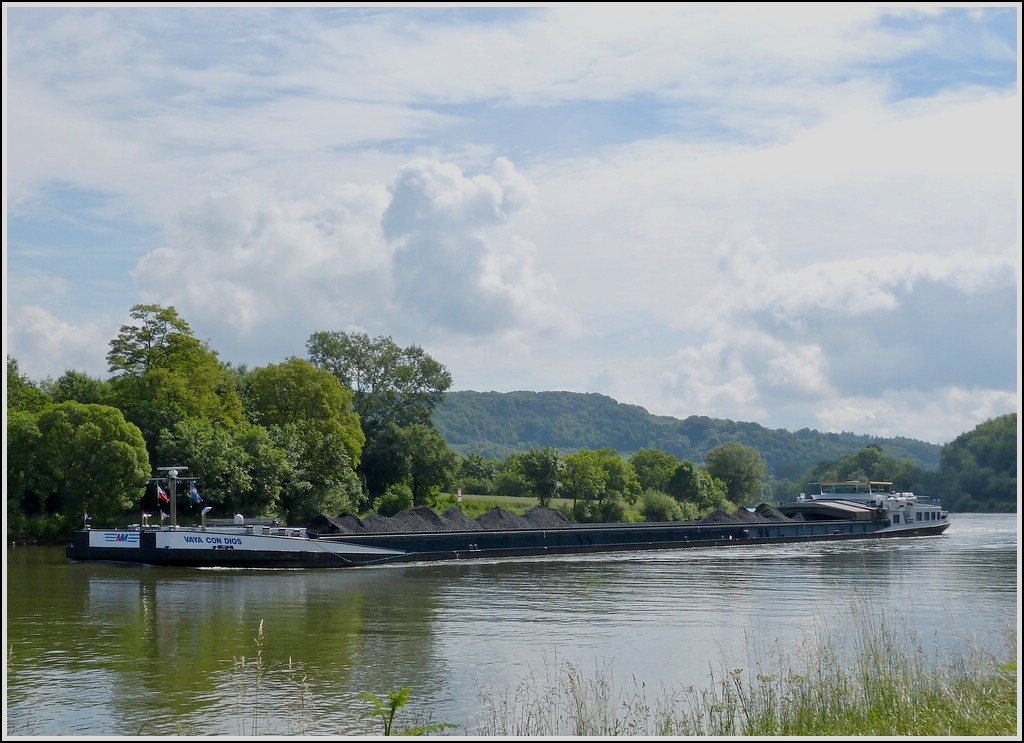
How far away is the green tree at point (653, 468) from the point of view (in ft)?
307

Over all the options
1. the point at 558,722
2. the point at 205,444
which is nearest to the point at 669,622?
the point at 558,722

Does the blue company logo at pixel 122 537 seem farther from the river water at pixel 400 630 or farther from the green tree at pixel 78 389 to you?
the green tree at pixel 78 389

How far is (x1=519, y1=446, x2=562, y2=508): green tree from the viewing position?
74.2 metres

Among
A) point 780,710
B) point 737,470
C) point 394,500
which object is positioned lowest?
point 780,710

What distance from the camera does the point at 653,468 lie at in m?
96.9

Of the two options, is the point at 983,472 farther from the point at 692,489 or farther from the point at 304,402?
the point at 304,402

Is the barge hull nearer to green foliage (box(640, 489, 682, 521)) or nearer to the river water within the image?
the river water

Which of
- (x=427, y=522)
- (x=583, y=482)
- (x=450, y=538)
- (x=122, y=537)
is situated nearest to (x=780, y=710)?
(x=122, y=537)

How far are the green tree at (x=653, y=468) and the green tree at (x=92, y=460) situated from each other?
50631mm

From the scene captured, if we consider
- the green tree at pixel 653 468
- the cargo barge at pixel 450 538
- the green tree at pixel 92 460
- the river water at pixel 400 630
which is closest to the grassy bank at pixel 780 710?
the river water at pixel 400 630

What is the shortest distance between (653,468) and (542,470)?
2464 centimetres

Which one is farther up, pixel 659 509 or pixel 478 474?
pixel 478 474

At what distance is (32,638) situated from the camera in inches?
774

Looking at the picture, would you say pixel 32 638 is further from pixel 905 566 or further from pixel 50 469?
pixel 50 469
